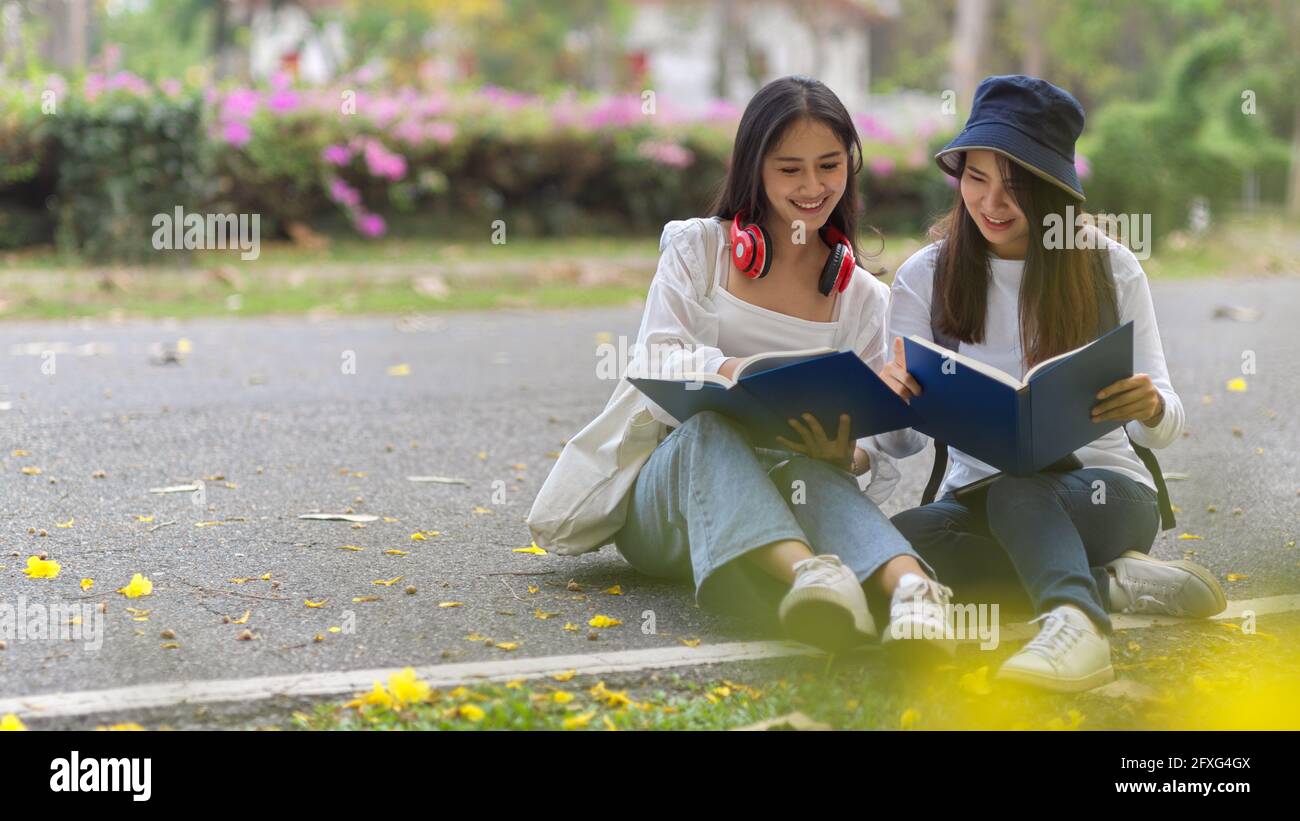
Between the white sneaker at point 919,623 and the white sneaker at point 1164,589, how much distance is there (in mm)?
644

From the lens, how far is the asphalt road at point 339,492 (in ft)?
10.7

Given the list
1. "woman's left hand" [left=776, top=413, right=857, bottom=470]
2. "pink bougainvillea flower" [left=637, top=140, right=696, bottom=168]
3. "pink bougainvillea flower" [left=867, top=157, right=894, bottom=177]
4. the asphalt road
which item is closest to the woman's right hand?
"woman's left hand" [left=776, top=413, right=857, bottom=470]

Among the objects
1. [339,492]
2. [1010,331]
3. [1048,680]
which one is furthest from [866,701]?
[339,492]

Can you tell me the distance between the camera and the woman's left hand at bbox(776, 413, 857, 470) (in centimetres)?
325

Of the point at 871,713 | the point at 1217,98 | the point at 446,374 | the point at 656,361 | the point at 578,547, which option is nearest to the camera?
the point at 871,713

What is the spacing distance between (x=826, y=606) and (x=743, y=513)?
0.30 metres

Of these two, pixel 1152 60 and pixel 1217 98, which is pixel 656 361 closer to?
pixel 1217 98

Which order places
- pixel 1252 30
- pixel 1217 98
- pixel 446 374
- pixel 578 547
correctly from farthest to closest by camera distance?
A: pixel 1252 30 < pixel 1217 98 < pixel 446 374 < pixel 578 547

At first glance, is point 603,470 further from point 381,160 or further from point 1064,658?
point 381,160

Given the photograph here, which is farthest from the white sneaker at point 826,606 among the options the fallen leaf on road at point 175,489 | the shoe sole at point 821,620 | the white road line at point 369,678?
the fallen leaf on road at point 175,489

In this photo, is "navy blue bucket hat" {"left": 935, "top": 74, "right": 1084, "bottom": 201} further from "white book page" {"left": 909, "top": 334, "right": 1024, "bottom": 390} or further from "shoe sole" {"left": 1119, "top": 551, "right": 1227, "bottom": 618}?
"shoe sole" {"left": 1119, "top": 551, "right": 1227, "bottom": 618}
